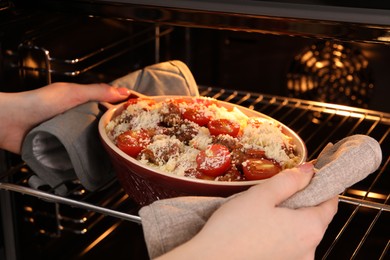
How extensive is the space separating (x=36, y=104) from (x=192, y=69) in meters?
0.45

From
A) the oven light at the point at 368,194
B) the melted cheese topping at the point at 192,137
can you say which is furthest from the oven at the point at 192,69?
the melted cheese topping at the point at 192,137

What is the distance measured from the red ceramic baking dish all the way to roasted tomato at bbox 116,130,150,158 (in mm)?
10

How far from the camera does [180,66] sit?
3.59 feet

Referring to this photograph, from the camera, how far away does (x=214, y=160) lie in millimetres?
791

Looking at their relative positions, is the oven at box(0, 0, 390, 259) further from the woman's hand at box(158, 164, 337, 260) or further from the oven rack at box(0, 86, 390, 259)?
the woman's hand at box(158, 164, 337, 260)

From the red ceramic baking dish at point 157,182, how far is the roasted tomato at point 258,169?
18 mm

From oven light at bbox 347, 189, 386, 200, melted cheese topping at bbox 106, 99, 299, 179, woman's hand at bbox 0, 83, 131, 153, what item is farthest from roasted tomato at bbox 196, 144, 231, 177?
oven light at bbox 347, 189, 386, 200

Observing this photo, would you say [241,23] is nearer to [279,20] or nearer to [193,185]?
[279,20]

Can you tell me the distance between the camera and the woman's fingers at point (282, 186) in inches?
26.8

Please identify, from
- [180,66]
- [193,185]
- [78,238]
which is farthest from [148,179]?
[78,238]

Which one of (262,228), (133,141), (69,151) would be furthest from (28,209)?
(262,228)

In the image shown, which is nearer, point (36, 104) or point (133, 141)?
point (133, 141)

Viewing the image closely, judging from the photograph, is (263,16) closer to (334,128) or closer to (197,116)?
(197,116)

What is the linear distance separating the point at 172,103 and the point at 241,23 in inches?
8.8
